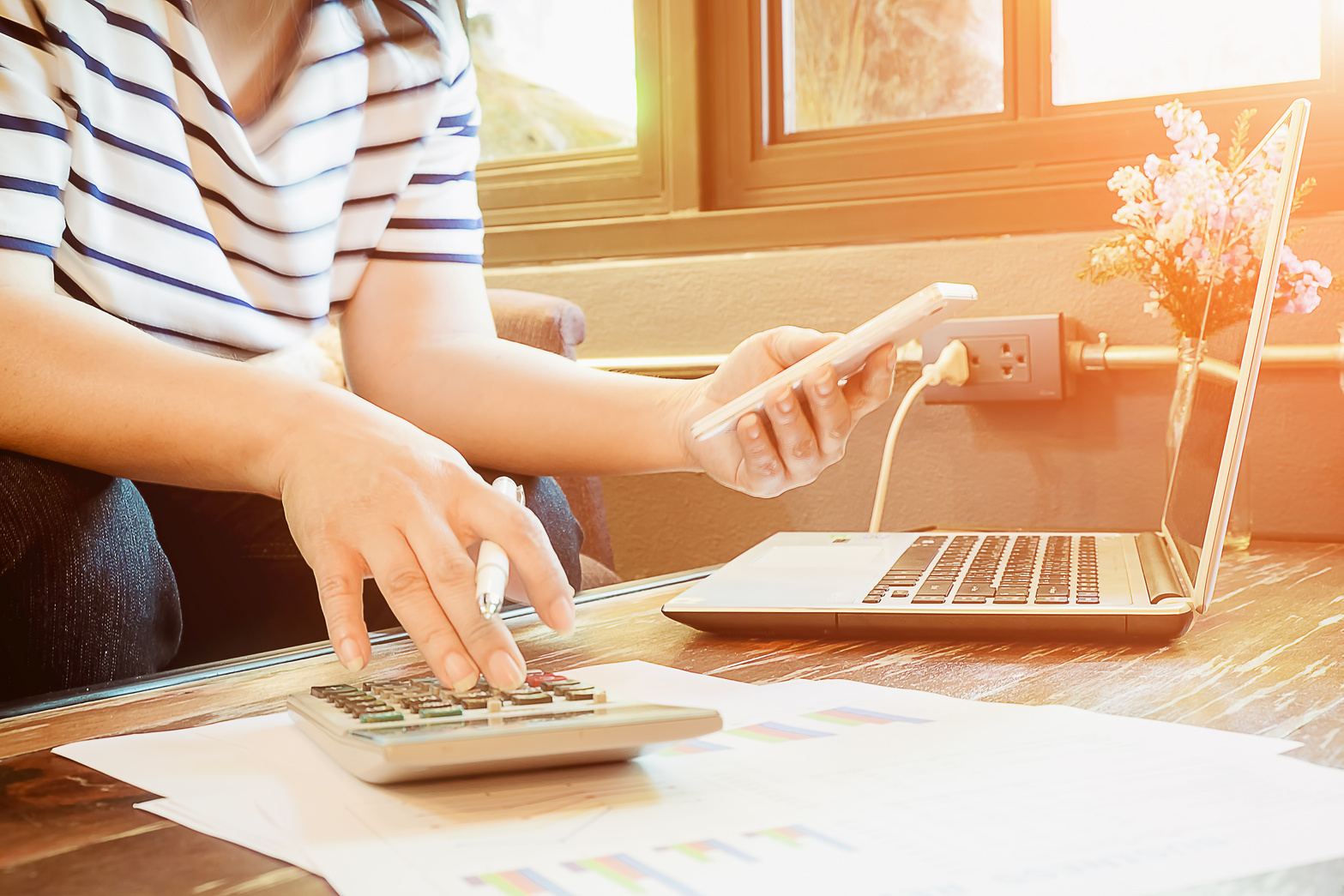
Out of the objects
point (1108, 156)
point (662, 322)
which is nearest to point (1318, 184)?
point (1108, 156)

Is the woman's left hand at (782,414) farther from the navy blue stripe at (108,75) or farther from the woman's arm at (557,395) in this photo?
the navy blue stripe at (108,75)

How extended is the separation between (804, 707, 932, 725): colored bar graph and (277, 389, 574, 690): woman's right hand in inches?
4.6

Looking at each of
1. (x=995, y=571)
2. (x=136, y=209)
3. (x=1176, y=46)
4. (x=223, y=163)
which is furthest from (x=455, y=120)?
(x=1176, y=46)

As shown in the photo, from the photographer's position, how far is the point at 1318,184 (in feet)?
4.24

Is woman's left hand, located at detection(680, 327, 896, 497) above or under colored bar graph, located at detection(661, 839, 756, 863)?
above

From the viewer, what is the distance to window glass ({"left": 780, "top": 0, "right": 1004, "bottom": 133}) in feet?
5.14

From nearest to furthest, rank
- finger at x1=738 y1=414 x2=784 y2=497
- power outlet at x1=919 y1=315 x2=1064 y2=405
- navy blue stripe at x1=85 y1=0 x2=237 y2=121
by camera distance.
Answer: finger at x1=738 y1=414 x2=784 y2=497
navy blue stripe at x1=85 y1=0 x2=237 y2=121
power outlet at x1=919 y1=315 x2=1064 y2=405

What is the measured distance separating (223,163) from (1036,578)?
724 millimetres

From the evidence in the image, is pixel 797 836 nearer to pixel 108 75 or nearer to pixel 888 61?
pixel 108 75

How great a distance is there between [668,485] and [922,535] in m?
0.68

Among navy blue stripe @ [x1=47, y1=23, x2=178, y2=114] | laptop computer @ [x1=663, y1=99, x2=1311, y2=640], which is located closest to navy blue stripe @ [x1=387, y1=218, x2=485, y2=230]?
navy blue stripe @ [x1=47, y1=23, x2=178, y2=114]

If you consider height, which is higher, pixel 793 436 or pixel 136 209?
pixel 136 209

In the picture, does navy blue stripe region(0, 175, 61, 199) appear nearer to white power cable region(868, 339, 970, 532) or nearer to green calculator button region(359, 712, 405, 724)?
green calculator button region(359, 712, 405, 724)

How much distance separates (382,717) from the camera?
0.41m
